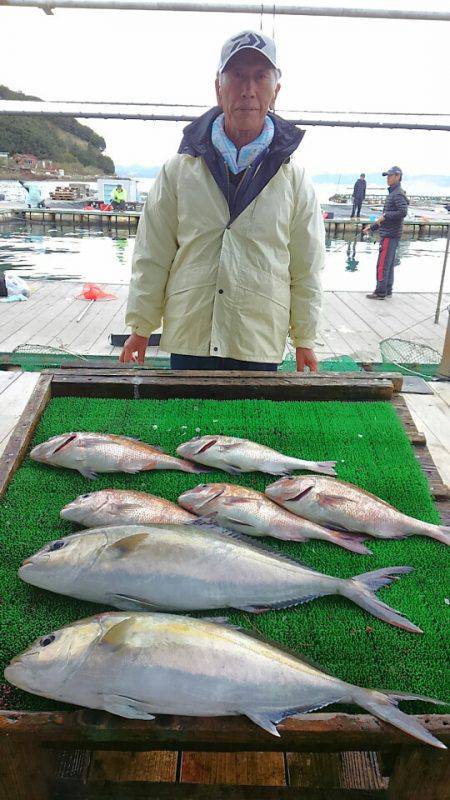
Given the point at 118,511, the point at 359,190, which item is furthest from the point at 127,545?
the point at 359,190

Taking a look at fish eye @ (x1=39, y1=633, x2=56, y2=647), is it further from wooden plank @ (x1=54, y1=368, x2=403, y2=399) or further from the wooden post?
the wooden post

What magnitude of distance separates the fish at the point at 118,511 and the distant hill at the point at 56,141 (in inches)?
4000

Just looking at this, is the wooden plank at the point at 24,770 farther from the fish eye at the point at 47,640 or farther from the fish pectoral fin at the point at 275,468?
the fish pectoral fin at the point at 275,468

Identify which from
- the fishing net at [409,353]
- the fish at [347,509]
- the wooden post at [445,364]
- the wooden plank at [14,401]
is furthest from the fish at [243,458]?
the fishing net at [409,353]

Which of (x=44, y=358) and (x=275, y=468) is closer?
(x=275, y=468)

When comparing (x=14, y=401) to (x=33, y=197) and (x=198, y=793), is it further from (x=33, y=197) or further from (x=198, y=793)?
(x=33, y=197)

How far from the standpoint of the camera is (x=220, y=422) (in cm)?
256

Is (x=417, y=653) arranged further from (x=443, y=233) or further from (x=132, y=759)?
(x=443, y=233)

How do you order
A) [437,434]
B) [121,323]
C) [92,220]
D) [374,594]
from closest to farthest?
[374,594], [437,434], [121,323], [92,220]

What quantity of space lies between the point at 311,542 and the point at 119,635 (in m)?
0.82

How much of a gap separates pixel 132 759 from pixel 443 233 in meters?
40.3

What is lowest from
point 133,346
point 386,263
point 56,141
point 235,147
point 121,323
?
point 121,323

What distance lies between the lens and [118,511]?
1890 millimetres

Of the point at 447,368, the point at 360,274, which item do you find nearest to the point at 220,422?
the point at 447,368
